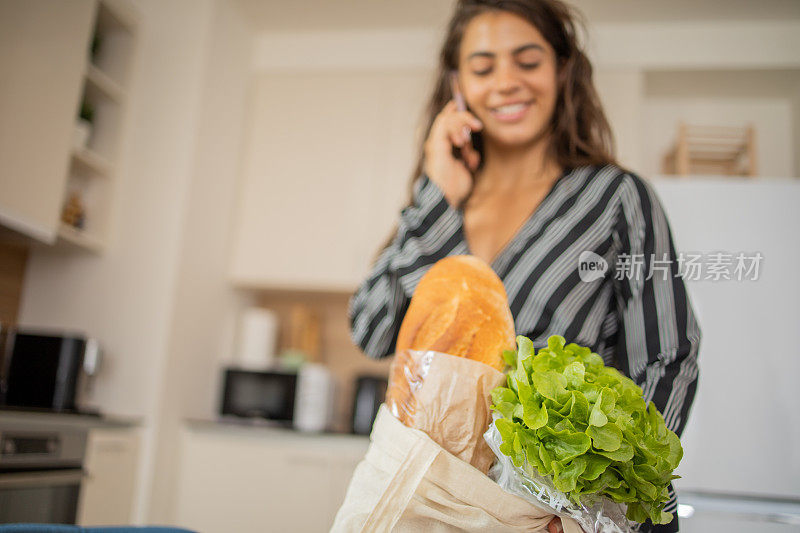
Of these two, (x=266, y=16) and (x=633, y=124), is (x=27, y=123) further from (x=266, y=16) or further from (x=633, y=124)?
(x=633, y=124)

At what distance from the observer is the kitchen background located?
5.72ft

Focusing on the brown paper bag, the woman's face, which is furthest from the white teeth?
the brown paper bag

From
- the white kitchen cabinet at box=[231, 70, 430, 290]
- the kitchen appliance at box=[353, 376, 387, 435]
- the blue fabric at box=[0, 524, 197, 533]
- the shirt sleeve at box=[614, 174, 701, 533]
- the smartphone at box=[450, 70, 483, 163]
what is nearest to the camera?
the blue fabric at box=[0, 524, 197, 533]

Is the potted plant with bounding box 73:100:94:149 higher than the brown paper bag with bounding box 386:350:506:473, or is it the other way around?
the potted plant with bounding box 73:100:94:149

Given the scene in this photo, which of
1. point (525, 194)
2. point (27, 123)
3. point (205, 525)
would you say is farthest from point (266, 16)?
point (525, 194)

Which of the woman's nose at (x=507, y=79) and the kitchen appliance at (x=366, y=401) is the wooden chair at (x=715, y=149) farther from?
the woman's nose at (x=507, y=79)

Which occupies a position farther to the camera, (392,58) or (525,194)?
(392,58)

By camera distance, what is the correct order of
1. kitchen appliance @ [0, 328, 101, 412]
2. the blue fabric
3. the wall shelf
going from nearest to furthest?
1. the blue fabric
2. kitchen appliance @ [0, 328, 101, 412]
3. the wall shelf

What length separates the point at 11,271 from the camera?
92.7 inches

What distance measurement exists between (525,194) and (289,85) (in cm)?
203

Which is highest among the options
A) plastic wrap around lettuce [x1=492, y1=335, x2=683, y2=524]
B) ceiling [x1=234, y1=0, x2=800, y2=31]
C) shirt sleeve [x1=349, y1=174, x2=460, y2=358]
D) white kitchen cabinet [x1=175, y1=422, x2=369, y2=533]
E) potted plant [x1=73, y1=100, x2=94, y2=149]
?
ceiling [x1=234, y1=0, x2=800, y2=31]

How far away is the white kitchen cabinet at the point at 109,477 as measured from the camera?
1.95m

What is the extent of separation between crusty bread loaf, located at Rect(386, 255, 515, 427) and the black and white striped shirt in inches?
8.9

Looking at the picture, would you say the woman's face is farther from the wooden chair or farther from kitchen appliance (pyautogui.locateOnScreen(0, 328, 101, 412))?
kitchen appliance (pyautogui.locateOnScreen(0, 328, 101, 412))
